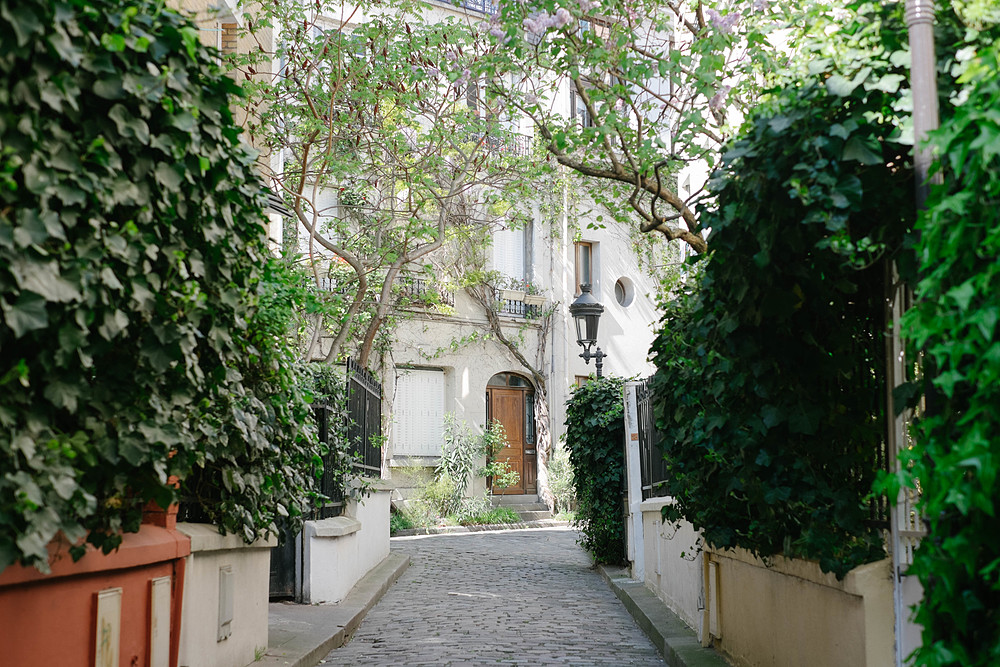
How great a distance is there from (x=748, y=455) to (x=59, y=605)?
3.50m

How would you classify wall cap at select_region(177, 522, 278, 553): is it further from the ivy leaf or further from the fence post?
the fence post

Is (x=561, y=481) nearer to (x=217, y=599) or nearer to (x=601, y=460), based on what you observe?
(x=601, y=460)

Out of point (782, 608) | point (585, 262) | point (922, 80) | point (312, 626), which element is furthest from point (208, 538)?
point (585, 262)

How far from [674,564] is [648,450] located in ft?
7.98

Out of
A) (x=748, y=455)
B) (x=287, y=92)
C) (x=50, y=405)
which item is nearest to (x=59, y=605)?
(x=50, y=405)

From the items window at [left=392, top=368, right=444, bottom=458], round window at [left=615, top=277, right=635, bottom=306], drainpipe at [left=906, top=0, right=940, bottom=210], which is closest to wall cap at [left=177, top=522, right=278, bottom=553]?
drainpipe at [left=906, top=0, right=940, bottom=210]

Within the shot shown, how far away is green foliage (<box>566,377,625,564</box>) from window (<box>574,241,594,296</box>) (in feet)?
45.8

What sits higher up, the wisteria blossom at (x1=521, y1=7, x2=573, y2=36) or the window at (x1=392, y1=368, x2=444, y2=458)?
the wisteria blossom at (x1=521, y1=7, x2=573, y2=36)

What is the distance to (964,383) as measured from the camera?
3588 millimetres

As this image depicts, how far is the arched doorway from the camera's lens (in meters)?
28.0

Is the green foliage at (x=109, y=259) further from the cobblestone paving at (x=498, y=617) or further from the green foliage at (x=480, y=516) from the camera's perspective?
the green foliage at (x=480, y=516)

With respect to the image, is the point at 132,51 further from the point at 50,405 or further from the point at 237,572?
the point at 237,572

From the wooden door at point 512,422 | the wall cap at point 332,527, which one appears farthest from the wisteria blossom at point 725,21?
the wooden door at point 512,422

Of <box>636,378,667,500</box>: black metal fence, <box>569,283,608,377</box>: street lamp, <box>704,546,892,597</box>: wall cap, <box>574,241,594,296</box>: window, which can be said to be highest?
<box>574,241,594,296</box>: window
